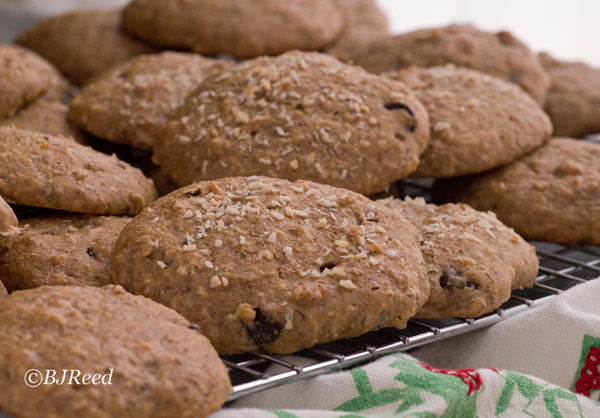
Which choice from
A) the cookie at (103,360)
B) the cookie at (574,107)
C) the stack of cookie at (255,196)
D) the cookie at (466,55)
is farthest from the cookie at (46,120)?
the cookie at (574,107)

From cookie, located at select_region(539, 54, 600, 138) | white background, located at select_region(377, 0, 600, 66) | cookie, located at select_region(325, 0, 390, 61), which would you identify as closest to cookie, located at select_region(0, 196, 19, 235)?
cookie, located at select_region(325, 0, 390, 61)

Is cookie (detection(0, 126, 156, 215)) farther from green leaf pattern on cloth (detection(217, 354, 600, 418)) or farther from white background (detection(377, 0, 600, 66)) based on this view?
white background (detection(377, 0, 600, 66))

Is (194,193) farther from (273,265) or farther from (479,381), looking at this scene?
(479,381)

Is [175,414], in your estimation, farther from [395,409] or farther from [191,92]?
[191,92]

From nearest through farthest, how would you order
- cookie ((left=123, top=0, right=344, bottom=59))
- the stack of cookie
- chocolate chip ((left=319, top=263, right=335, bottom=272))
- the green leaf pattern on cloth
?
the stack of cookie < the green leaf pattern on cloth < chocolate chip ((left=319, top=263, right=335, bottom=272)) < cookie ((left=123, top=0, right=344, bottom=59))

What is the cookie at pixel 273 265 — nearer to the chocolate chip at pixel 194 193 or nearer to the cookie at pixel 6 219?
the chocolate chip at pixel 194 193

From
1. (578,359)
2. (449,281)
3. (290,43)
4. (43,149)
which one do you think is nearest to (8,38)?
(290,43)
